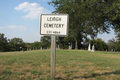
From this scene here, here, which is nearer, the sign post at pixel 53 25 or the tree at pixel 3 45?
the sign post at pixel 53 25

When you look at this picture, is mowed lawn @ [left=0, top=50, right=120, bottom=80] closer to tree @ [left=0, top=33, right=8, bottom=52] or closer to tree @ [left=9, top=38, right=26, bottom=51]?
tree @ [left=0, top=33, right=8, bottom=52]

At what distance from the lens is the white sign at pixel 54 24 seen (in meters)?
4.00

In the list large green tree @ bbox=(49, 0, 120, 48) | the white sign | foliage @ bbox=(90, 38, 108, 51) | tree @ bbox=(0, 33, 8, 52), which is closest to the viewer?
the white sign

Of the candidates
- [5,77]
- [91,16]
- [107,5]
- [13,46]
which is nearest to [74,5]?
[91,16]

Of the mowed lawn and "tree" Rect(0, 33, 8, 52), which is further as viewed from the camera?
"tree" Rect(0, 33, 8, 52)

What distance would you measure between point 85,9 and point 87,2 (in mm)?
901

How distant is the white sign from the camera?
400 cm

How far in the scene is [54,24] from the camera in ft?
13.3

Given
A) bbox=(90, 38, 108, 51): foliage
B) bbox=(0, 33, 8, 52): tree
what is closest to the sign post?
bbox=(0, 33, 8, 52): tree

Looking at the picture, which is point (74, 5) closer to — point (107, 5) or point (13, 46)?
point (107, 5)

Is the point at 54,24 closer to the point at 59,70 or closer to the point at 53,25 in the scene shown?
the point at 53,25

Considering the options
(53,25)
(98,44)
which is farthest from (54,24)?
(98,44)

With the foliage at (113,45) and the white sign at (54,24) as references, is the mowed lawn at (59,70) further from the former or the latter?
the foliage at (113,45)

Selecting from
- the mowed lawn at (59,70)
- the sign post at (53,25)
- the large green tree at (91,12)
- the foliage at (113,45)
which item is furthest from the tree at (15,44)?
the sign post at (53,25)
